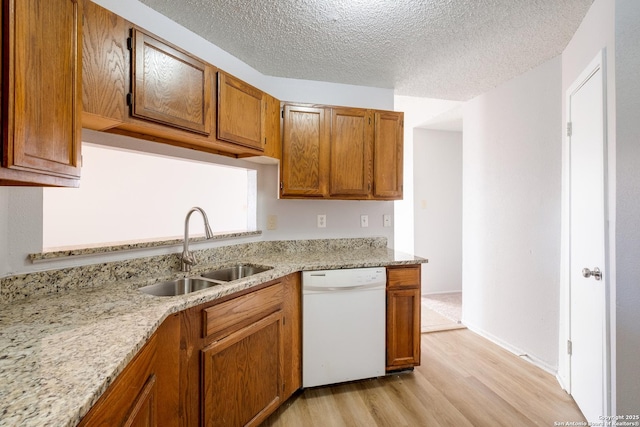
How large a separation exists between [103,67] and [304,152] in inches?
52.5

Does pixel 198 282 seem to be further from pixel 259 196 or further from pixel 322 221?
pixel 322 221

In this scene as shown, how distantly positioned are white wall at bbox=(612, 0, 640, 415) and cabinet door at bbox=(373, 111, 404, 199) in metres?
1.34

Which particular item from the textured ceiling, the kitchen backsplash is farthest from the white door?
the kitchen backsplash

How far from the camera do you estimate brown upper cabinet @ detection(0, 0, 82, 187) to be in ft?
2.46

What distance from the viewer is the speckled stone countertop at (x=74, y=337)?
560mm

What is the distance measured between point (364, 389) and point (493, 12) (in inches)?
101

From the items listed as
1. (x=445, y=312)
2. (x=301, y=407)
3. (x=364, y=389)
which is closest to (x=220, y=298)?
(x=301, y=407)

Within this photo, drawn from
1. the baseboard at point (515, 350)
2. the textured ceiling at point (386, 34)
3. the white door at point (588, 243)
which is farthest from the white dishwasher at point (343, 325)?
the textured ceiling at point (386, 34)

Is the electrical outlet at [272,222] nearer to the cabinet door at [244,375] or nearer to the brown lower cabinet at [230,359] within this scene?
the brown lower cabinet at [230,359]

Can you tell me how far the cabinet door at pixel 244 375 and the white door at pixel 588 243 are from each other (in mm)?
1740

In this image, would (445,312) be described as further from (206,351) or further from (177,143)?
(177,143)

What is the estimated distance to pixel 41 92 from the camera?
0.85 metres

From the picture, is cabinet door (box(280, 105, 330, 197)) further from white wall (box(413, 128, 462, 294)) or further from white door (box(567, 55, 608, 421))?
white wall (box(413, 128, 462, 294))

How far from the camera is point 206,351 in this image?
4.19 feet
